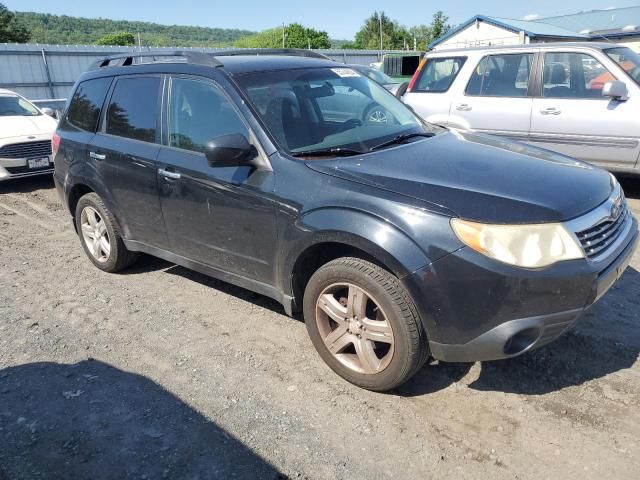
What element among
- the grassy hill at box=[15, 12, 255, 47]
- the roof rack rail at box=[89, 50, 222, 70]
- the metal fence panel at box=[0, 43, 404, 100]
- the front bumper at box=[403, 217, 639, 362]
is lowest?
the front bumper at box=[403, 217, 639, 362]

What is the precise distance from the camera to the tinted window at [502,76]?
7.00 m

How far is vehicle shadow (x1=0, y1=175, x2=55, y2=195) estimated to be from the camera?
864cm

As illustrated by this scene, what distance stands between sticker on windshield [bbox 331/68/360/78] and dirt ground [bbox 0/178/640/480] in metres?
1.90

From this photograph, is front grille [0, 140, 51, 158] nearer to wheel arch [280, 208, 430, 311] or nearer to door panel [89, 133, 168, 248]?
door panel [89, 133, 168, 248]

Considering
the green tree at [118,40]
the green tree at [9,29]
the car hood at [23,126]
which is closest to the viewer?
the car hood at [23,126]

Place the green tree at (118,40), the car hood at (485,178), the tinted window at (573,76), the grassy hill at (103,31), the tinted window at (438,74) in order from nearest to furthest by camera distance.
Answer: the car hood at (485,178) < the tinted window at (573,76) < the tinted window at (438,74) < the green tree at (118,40) < the grassy hill at (103,31)

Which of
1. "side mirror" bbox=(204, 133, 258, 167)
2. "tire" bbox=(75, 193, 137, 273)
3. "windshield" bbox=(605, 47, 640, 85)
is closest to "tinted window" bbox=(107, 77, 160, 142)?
"tire" bbox=(75, 193, 137, 273)

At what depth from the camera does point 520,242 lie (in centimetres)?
249

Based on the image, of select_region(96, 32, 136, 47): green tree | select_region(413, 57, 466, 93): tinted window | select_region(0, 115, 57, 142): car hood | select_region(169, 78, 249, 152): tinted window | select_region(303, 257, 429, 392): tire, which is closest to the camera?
select_region(303, 257, 429, 392): tire

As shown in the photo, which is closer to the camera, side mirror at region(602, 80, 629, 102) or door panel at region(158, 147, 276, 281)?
door panel at region(158, 147, 276, 281)

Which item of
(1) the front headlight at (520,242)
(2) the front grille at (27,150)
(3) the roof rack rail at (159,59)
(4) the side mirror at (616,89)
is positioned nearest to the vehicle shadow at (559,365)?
(1) the front headlight at (520,242)

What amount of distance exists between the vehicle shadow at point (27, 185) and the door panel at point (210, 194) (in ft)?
19.5

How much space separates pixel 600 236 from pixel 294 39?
66.7 metres

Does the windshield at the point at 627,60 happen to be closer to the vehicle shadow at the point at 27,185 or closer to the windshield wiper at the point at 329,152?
the windshield wiper at the point at 329,152
